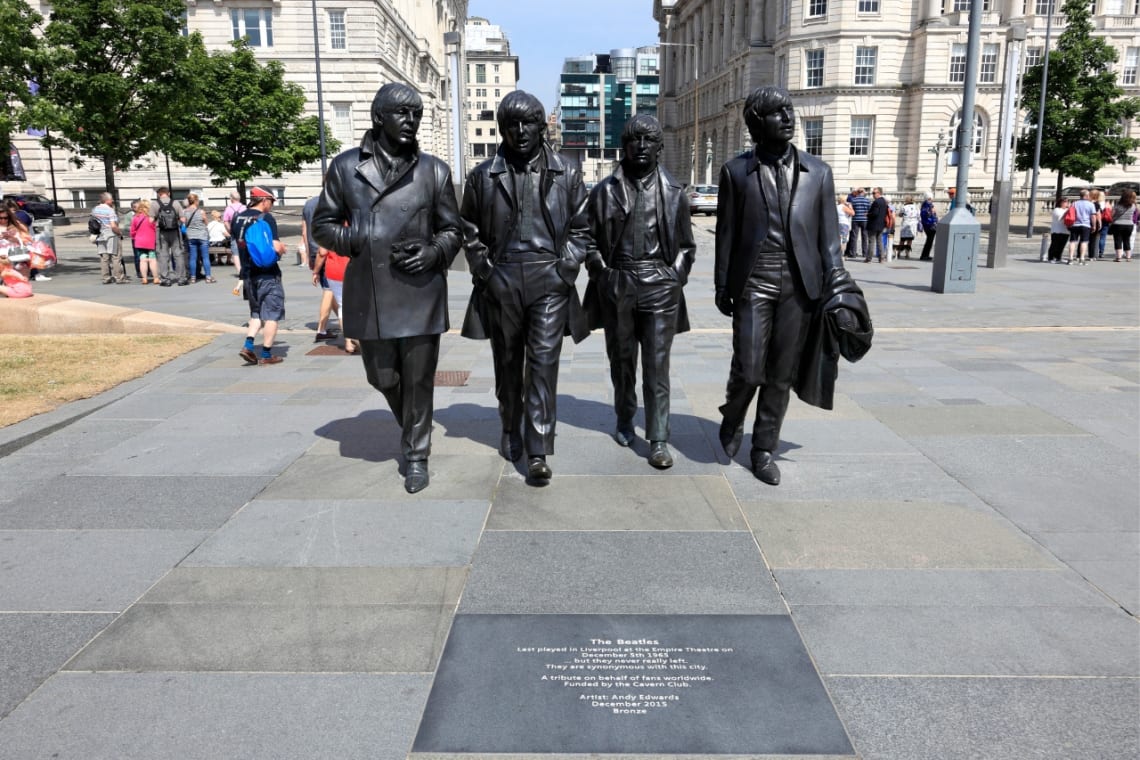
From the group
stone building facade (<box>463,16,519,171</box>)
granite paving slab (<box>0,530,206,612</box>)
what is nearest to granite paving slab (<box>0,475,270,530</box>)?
granite paving slab (<box>0,530,206,612</box>)

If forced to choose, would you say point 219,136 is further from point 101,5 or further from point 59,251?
point 101,5

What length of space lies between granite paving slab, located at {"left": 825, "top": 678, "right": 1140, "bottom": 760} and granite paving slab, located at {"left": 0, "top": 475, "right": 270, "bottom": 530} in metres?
3.24

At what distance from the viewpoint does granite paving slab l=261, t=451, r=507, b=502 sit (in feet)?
16.4

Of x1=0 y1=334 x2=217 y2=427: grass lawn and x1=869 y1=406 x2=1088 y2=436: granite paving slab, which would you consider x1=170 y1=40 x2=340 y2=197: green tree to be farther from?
x1=869 y1=406 x2=1088 y2=436: granite paving slab

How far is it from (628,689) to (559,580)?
0.91 meters

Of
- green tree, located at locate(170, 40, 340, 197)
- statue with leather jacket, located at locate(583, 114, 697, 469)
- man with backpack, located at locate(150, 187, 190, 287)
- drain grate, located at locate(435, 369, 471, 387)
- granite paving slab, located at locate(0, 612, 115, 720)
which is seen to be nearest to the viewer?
granite paving slab, located at locate(0, 612, 115, 720)

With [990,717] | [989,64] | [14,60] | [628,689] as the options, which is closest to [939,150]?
[989,64]

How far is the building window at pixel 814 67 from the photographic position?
57.5 m

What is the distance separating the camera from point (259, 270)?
8805 millimetres

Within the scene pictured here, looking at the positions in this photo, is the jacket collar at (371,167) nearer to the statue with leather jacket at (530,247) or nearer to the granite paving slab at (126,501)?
the statue with leather jacket at (530,247)

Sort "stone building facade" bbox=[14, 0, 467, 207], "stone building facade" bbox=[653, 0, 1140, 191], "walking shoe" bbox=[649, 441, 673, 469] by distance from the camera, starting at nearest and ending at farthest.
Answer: "walking shoe" bbox=[649, 441, 673, 469]
"stone building facade" bbox=[14, 0, 467, 207]
"stone building facade" bbox=[653, 0, 1140, 191]

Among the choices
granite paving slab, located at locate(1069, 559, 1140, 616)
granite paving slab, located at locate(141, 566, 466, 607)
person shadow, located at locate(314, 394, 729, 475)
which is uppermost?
person shadow, located at locate(314, 394, 729, 475)

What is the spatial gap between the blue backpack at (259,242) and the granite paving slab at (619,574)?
5.32 meters

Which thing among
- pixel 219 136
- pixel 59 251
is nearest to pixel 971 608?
pixel 59 251
